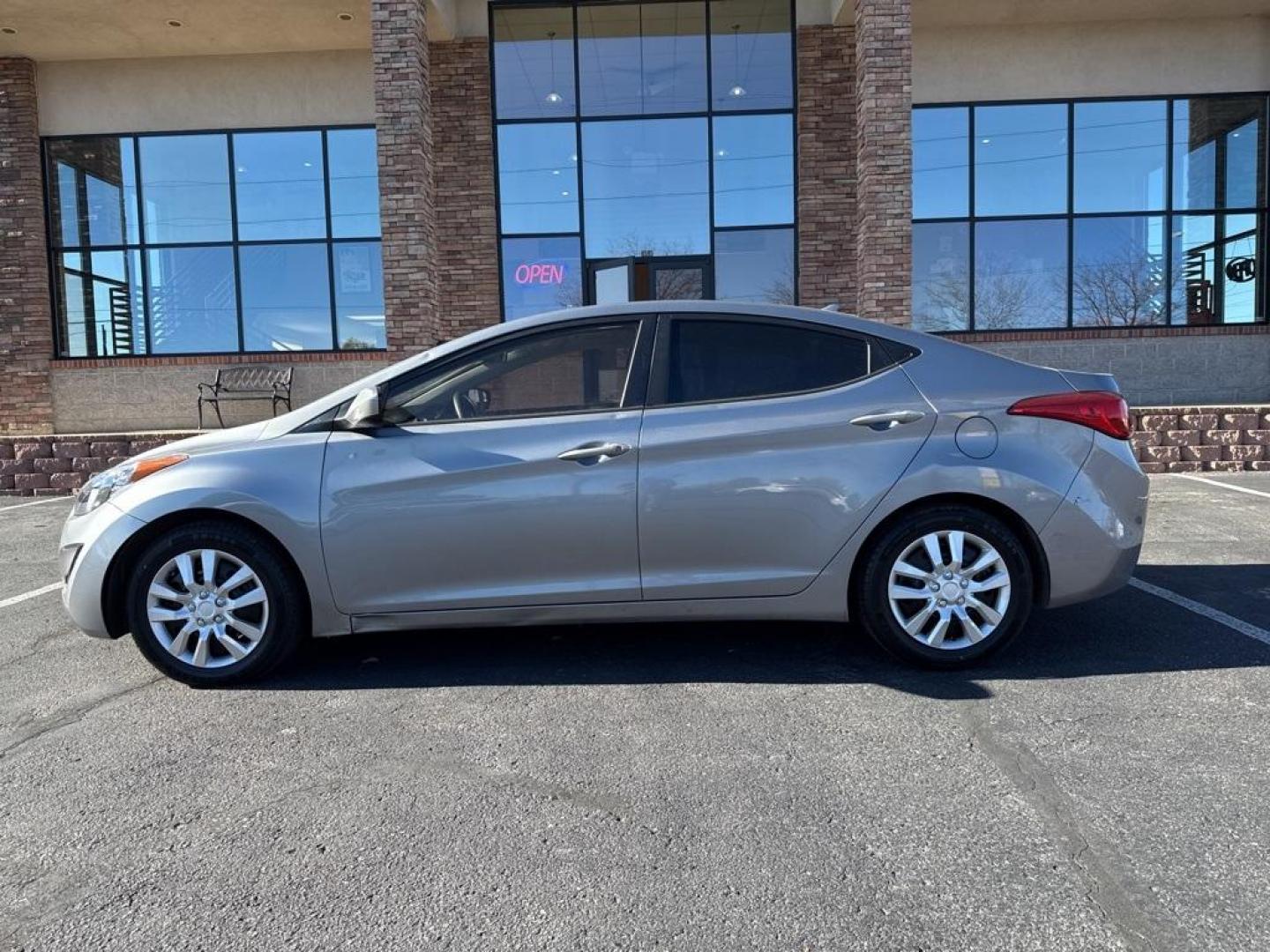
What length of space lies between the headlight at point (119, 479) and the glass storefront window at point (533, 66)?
36.7 feet

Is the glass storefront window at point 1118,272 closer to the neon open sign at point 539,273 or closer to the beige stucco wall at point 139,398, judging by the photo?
the neon open sign at point 539,273

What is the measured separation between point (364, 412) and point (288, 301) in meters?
11.9

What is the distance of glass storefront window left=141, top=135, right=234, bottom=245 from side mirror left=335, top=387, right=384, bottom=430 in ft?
40.9

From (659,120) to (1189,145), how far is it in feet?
26.9

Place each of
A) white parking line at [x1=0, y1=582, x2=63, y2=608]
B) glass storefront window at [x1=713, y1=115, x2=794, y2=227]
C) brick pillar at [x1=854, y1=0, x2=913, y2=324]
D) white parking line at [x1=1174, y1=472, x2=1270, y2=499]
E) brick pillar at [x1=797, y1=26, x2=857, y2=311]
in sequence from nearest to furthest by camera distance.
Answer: white parking line at [x1=0, y1=582, x2=63, y2=608] → white parking line at [x1=1174, y1=472, x2=1270, y2=499] → brick pillar at [x1=854, y1=0, x2=913, y2=324] → brick pillar at [x1=797, y1=26, x2=857, y2=311] → glass storefront window at [x1=713, y1=115, x2=794, y2=227]

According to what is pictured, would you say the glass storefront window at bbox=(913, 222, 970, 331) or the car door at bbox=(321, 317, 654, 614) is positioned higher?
the glass storefront window at bbox=(913, 222, 970, 331)

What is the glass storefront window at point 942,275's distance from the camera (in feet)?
47.0

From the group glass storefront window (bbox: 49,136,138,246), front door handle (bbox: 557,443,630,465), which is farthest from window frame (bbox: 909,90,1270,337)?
glass storefront window (bbox: 49,136,138,246)

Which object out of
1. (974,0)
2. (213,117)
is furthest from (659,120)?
(213,117)

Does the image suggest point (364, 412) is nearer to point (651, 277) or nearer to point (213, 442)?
point (213, 442)

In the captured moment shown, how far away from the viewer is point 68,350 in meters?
14.7

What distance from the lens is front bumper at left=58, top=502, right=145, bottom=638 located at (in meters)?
3.91

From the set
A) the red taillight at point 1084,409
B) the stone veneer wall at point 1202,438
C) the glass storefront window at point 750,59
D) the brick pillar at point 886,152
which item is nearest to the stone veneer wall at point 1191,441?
the stone veneer wall at point 1202,438

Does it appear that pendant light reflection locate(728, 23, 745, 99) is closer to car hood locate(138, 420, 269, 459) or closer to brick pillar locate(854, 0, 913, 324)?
brick pillar locate(854, 0, 913, 324)
